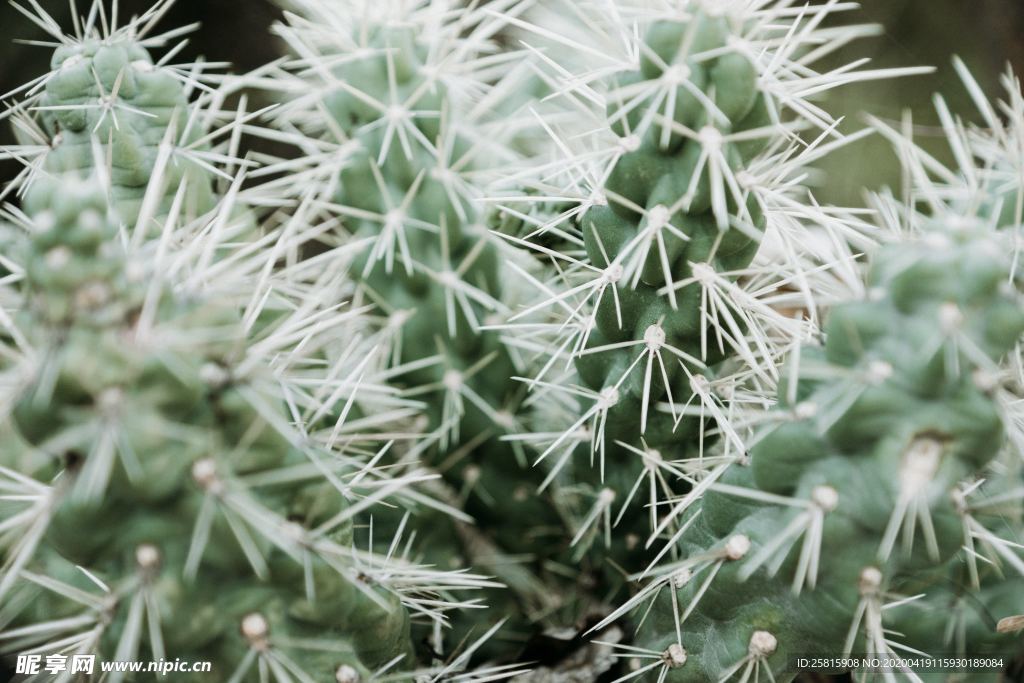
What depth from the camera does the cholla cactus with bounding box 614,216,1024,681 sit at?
65 cm

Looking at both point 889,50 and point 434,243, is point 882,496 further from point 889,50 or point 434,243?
point 889,50

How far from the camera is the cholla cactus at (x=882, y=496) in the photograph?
654 millimetres

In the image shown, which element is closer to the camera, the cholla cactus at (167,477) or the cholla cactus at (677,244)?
the cholla cactus at (167,477)

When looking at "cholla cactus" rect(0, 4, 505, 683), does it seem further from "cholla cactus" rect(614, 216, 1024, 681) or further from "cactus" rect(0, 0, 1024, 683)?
"cholla cactus" rect(614, 216, 1024, 681)

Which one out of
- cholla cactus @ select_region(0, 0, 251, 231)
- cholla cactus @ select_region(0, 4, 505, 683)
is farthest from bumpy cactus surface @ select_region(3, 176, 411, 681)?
cholla cactus @ select_region(0, 0, 251, 231)

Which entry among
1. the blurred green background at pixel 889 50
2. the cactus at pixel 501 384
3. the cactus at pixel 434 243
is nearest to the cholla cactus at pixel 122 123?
the cactus at pixel 501 384

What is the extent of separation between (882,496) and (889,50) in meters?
1.80

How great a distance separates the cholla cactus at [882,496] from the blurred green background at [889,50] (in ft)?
4.48

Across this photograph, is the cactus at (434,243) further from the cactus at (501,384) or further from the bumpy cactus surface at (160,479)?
the bumpy cactus surface at (160,479)

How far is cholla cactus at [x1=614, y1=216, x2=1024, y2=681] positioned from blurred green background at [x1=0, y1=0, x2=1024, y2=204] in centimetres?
137

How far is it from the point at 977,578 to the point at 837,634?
15cm

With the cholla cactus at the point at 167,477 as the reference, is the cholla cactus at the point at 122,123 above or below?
above

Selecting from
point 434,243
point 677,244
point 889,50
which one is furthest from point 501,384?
point 889,50

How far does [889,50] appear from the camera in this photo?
2172 millimetres
